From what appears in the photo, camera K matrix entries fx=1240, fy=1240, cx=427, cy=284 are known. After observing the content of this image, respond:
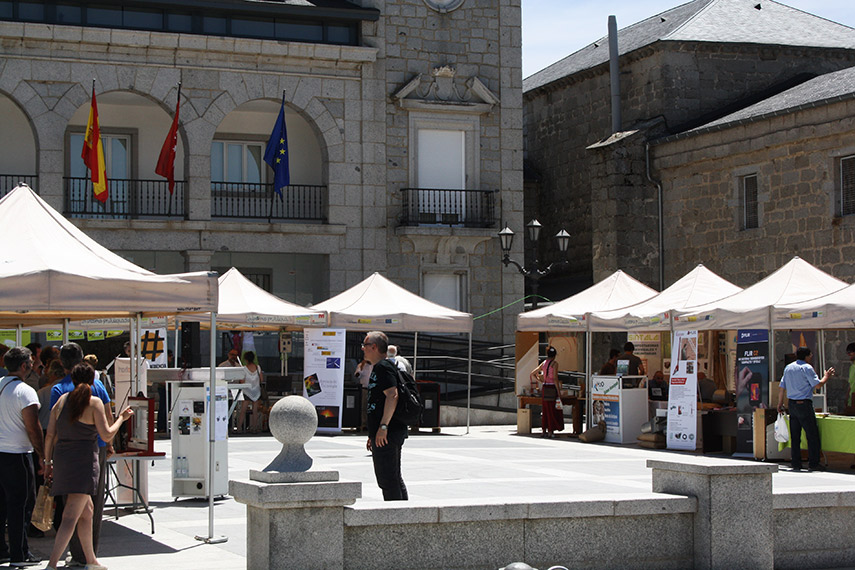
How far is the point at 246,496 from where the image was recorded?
8.22 m

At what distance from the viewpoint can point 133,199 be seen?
29.3 metres

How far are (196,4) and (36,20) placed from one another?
3.53 metres

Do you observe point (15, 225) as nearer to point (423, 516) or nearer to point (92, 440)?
point (92, 440)

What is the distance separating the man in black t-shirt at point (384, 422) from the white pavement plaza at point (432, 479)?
456 millimetres

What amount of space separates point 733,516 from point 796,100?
66.8 ft

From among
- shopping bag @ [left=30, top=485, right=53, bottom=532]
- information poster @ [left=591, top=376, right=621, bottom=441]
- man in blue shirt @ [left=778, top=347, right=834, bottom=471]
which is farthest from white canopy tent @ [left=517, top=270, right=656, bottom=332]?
shopping bag @ [left=30, top=485, right=53, bottom=532]

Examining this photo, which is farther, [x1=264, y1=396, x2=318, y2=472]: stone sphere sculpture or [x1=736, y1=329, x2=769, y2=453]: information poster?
[x1=736, y1=329, x2=769, y2=453]: information poster

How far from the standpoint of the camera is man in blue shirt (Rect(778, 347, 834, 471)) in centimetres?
1593

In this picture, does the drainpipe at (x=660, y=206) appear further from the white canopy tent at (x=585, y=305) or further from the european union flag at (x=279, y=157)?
the european union flag at (x=279, y=157)

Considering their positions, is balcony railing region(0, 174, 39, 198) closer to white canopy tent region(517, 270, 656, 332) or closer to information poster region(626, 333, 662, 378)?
white canopy tent region(517, 270, 656, 332)

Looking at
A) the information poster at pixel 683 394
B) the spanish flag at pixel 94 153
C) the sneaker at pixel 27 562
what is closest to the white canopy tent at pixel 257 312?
the spanish flag at pixel 94 153

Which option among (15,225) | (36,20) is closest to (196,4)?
(36,20)

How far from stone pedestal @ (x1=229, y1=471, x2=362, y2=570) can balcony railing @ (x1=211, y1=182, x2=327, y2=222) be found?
72.5 ft

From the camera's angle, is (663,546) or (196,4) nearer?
(663,546)
